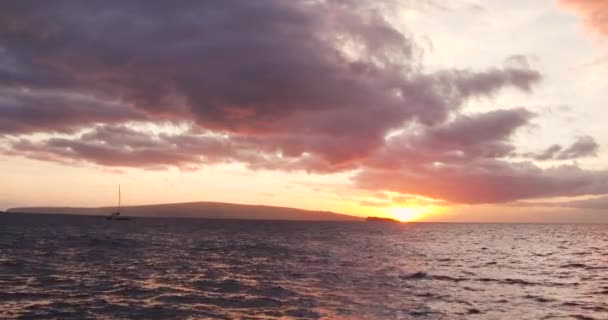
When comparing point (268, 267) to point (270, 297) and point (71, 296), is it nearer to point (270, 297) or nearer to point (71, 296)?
point (270, 297)

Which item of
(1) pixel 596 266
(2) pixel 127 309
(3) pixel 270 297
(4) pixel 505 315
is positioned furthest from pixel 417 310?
(1) pixel 596 266

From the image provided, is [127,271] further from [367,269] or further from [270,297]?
[367,269]

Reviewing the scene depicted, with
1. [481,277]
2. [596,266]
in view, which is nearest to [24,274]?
[481,277]

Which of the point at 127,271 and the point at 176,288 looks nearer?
the point at 176,288

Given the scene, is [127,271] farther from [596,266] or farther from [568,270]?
[596,266]

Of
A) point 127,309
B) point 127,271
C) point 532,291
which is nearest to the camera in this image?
point 127,309

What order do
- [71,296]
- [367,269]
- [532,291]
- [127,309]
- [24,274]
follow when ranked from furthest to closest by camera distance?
[367,269]
[24,274]
[532,291]
[71,296]
[127,309]

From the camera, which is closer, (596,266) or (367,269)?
(367,269)

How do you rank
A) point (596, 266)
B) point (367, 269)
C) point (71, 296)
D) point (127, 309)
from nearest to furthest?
1. point (127, 309)
2. point (71, 296)
3. point (367, 269)
4. point (596, 266)

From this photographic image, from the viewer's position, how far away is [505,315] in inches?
1153

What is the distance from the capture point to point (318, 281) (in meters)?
42.8

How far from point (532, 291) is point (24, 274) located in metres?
43.3

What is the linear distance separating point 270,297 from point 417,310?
10.3 m

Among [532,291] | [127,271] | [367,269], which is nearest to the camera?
[532,291]
